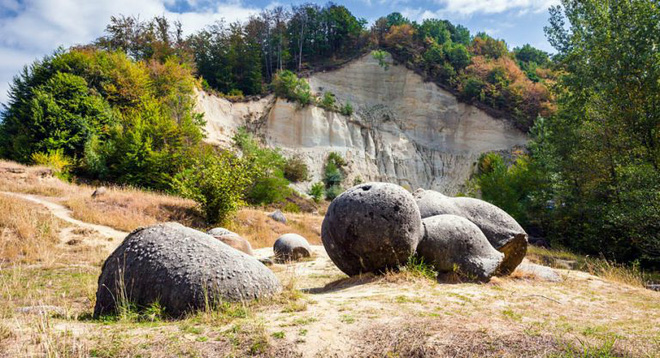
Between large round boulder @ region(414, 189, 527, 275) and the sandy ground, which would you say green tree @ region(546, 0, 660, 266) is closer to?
large round boulder @ region(414, 189, 527, 275)

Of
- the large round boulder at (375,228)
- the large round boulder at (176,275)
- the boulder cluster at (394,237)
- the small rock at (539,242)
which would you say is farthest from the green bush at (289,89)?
the large round boulder at (176,275)

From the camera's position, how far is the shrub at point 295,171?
3396 cm

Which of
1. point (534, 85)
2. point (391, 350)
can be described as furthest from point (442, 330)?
point (534, 85)

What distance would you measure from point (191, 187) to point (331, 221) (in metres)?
10.8

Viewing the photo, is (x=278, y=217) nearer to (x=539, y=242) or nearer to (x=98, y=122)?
(x=539, y=242)

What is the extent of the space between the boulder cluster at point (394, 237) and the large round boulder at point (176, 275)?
2057mm

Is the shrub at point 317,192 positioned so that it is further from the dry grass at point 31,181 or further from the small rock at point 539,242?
the dry grass at point 31,181

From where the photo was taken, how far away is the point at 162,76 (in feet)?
95.5

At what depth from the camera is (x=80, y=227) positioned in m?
11.9

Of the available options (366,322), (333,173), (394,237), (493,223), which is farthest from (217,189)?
(333,173)

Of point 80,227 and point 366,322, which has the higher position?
point 366,322

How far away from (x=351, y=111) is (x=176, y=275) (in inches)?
1459

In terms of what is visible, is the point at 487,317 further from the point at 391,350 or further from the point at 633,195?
the point at 633,195

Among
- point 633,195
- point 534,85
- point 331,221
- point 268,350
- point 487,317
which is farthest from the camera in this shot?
point 534,85
